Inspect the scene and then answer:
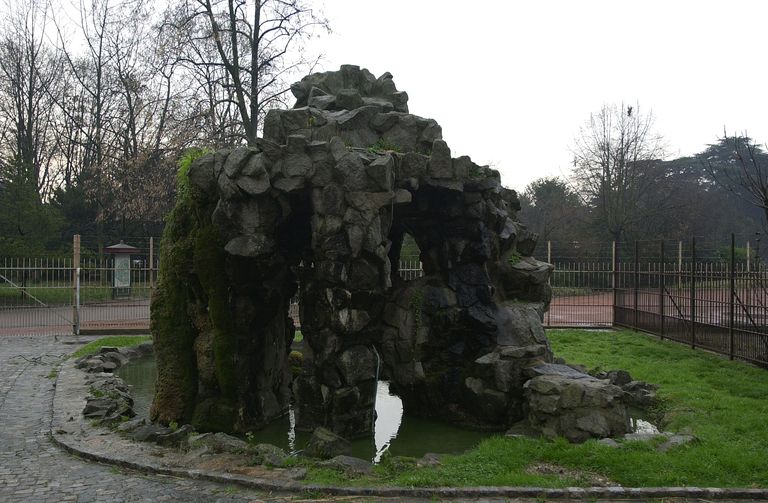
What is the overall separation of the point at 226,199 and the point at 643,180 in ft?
115

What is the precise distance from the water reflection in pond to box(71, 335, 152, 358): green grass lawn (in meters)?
4.62

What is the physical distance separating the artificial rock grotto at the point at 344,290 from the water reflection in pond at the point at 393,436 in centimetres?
25

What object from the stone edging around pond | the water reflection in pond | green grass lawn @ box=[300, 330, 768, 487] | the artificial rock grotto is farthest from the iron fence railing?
the stone edging around pond

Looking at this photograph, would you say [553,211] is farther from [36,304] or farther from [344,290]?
[344,290]

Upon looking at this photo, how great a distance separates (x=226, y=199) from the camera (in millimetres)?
9586

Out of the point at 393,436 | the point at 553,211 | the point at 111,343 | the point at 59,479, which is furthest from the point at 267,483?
the point at 553,211

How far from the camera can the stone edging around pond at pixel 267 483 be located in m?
6.90

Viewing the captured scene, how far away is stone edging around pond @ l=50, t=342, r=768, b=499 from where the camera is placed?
6.90m

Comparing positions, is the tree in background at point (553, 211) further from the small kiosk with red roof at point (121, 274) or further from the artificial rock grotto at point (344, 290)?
the artificial rock grotto at point (344, 290)

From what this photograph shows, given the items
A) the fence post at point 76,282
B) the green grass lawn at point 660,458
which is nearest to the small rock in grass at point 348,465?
the green grass lawn at point 660,458

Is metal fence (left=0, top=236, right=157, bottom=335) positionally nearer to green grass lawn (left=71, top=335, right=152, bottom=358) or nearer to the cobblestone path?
green grass lawn (left=71, top=335, right=152, bottom=358)

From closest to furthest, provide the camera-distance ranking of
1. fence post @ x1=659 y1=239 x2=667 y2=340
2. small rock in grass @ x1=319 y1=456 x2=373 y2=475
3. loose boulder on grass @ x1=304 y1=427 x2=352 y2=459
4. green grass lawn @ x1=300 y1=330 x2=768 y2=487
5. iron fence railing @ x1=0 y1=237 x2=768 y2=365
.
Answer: green grass lawn @ x1=300 y1=330 x2=768 y2=487 < small rock in grass @ x1=319 y1=456 x2=373 y2=475 < loose boulder on grass @ x1=304 y1=427 x2=352 y2=459 < iron fence railing @ x1=0 y1=237 x2=768 y2=365 < fence post @ x1=659 y1=239 x2=667 y2=340

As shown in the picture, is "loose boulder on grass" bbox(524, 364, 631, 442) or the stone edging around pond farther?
"loose boulder on grass" bbox(524, 364, 631, 442)

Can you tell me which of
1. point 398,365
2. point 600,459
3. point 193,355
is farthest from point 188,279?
point 600,459
